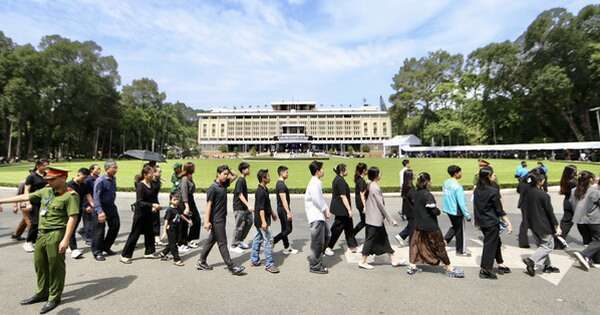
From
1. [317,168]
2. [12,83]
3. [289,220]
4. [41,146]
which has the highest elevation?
[12,83]

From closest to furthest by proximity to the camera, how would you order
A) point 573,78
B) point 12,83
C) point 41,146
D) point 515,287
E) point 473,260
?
point 515,287 → point 473,260 → point 12,83 → point 573,78 → point 41,146

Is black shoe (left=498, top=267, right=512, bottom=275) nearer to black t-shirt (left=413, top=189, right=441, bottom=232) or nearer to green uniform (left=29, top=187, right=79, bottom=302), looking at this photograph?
black t-shirt (left=413, top=189, right=441, bottom=232)

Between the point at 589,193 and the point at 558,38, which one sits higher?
the point at 558,38

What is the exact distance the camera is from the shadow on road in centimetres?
402

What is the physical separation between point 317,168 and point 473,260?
3.24 meters

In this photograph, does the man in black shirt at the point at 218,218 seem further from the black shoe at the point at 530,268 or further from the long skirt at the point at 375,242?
the black shoe at the point at 530,268

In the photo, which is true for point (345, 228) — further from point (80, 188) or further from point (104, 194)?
point (80, 188)

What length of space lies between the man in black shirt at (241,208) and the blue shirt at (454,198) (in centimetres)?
364

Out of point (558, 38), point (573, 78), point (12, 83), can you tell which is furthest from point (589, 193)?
point (12, 83)

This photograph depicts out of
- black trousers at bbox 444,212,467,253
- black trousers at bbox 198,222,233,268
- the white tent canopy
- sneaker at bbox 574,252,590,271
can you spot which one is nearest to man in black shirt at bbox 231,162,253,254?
black trousers at bbox 198,222,233,268

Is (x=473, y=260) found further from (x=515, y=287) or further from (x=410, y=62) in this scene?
(x=410, y=62)

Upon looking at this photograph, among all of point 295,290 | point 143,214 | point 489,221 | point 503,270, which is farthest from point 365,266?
point 143,214

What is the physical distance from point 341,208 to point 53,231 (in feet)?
13.8

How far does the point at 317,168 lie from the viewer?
531 centimetres
